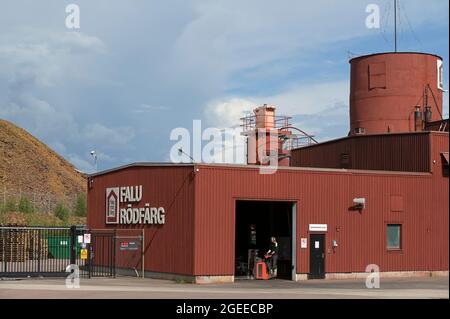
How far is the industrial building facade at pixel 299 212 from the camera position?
32312 millimetres

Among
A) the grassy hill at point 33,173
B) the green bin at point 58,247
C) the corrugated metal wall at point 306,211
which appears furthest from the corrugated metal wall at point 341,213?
the grassy hill at point 33,173

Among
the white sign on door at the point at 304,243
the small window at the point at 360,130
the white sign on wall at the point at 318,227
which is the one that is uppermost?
the small window at the point at 360,130

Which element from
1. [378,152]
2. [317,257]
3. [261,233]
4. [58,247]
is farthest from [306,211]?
[58,247]

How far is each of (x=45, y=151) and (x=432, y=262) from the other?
10667cm

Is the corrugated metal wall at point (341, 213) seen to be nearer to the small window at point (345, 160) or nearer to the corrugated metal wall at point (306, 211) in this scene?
the corrugated metal wall at point (306, 211)

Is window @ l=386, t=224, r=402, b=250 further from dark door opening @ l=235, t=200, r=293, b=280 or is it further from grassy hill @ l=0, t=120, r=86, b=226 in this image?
grassy hill @ l=0, t=120, r=86, b=226

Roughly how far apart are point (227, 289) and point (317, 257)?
25.5 ft

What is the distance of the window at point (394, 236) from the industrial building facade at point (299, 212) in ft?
0.17

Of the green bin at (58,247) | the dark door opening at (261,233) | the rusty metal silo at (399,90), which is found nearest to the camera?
the dark door opening at (261,233)

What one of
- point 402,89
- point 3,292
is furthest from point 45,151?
point 3,292

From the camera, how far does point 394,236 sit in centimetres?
3659

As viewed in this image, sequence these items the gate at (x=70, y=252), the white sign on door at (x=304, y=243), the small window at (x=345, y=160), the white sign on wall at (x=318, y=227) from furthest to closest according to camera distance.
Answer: the small window at (x=345, y=160) → the white sign on wall at (x=318, y=227) → the white sign on door at (x=304, y=243) → the gate at (x=70, y=252)

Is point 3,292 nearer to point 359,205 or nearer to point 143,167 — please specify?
point 143,167
